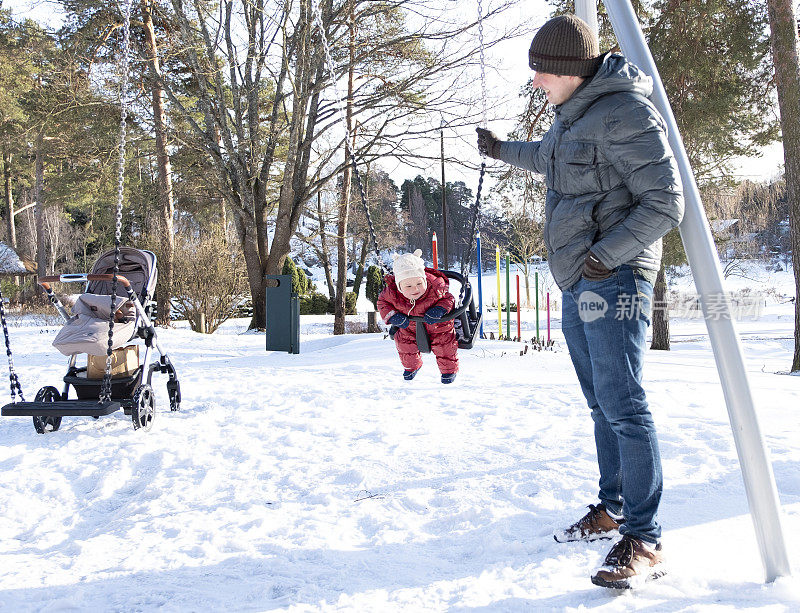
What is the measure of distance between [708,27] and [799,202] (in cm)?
500

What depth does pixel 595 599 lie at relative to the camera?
213 centimetres

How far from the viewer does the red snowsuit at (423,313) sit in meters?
3.80

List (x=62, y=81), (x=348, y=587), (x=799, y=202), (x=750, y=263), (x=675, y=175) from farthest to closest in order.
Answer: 1. (x=750, y=263)
2. (x=62, y=81)
3. (x=799, y=202)
4. (x=348, y=587)
5. (x=675, y=175)

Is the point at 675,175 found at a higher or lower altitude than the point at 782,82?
lower

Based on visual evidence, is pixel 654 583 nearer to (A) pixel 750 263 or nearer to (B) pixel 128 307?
(B) pixel 128 307

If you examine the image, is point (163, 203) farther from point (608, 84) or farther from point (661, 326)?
point (608, 84)

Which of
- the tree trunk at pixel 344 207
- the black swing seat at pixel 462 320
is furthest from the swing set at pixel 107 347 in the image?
the tree trunk at pixel 344 207

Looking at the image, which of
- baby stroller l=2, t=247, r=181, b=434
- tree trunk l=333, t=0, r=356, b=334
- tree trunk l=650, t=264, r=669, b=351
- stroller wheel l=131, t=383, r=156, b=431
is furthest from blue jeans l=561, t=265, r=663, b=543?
tree trunk l=650, t=264, r=669, b=351

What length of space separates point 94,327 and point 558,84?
162 inches

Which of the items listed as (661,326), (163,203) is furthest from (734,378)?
(163,203)

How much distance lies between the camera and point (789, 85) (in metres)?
9.02

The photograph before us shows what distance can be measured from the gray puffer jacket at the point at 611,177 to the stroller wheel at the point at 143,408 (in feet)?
12.7

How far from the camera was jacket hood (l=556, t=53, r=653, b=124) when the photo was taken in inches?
85.0

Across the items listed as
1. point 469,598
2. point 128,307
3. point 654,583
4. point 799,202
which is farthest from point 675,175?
point 799,202
